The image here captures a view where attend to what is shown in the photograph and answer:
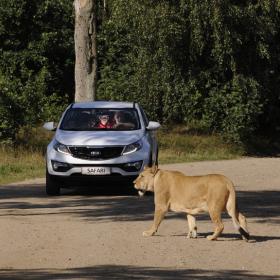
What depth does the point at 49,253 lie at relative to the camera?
35.3 feet

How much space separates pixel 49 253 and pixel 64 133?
710 centimetres

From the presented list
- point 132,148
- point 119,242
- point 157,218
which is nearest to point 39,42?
point 132,148

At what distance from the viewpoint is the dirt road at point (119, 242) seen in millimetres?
9562

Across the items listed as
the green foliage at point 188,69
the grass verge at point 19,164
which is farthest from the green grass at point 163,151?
the green foliage at point 188,69

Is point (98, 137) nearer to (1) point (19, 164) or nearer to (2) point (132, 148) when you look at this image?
(2) point (132, 148)

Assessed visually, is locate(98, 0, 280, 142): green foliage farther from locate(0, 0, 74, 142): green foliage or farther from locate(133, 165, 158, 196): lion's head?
locate(133, 165, 158, 196): lion's head

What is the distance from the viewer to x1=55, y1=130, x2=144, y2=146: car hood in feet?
56.2

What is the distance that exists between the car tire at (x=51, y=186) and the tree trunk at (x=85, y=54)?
35.2ft

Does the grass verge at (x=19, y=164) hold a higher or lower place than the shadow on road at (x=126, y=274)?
lower

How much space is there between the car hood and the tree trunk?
10.5m

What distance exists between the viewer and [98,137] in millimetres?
17281

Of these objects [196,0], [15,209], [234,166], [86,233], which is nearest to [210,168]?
[234,166]

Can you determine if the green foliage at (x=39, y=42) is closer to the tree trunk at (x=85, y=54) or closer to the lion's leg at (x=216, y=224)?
the tree trunk at (x=85, y=54)

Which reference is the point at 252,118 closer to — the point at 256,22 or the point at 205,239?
the point at 256,22
